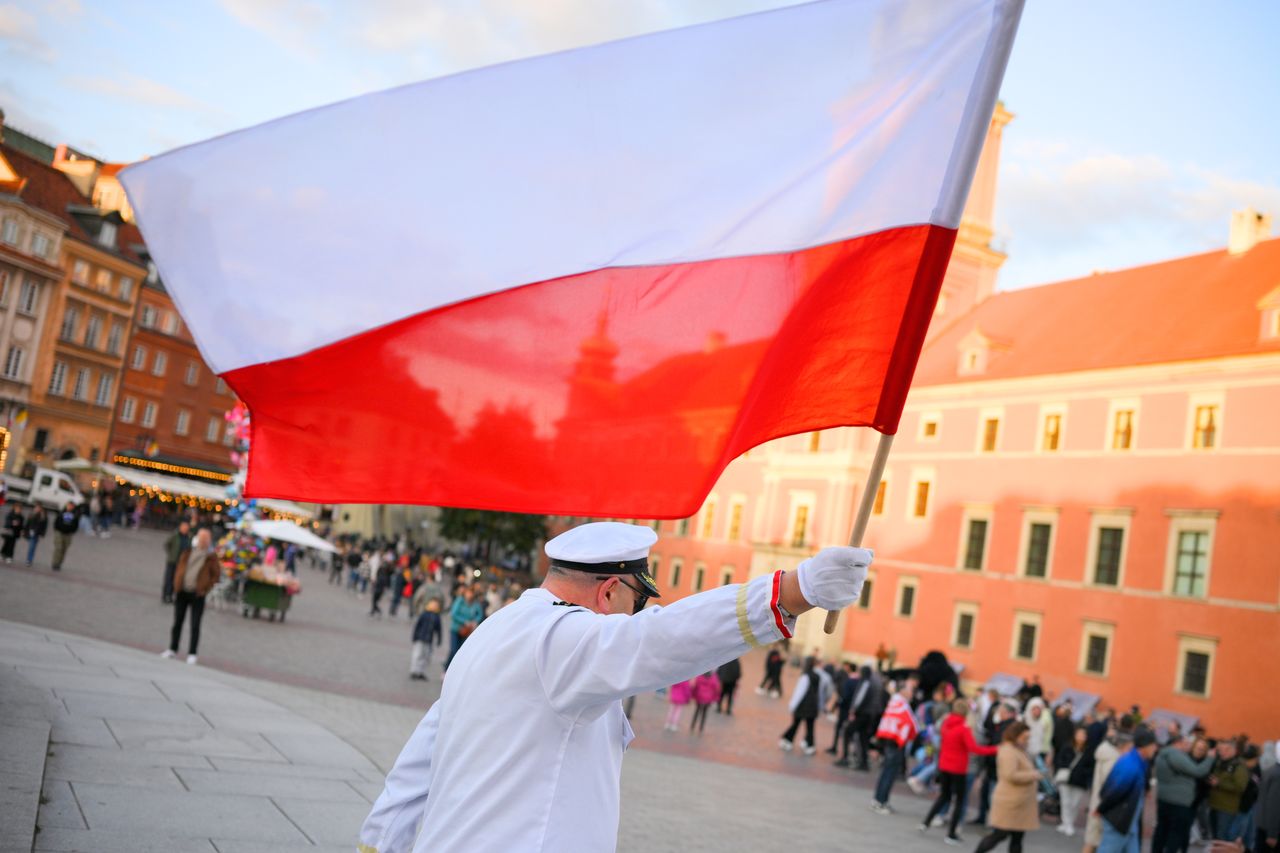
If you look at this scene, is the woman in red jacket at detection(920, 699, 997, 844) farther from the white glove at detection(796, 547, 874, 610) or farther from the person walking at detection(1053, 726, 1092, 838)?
the white glove at detection(796, 547, 874, 610)

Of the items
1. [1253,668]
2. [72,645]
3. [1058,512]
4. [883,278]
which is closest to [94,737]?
[72,645]

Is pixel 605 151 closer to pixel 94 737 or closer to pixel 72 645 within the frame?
pixel 94 737

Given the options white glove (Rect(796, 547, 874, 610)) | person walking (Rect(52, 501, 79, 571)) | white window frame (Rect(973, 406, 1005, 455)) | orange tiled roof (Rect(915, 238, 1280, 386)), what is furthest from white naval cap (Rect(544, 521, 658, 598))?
white window frame (Rect(973, 406, 1005, 455))

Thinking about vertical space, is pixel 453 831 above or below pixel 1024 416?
below

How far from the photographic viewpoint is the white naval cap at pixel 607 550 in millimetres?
3350

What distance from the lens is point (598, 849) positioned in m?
3.13

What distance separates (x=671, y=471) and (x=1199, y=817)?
20439 millimetres

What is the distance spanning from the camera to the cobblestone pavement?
29.4ft

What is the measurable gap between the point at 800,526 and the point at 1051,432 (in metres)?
16.0

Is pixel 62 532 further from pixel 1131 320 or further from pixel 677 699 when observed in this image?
pixel 1131 320

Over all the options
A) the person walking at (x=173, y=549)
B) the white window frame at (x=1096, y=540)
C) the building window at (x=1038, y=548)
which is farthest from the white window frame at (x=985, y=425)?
the person walking at (x=173, y=549)

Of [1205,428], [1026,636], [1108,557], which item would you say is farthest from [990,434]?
[1205,428]

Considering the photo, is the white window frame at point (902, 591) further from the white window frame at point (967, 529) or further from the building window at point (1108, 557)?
the building window at point (1108, 557)

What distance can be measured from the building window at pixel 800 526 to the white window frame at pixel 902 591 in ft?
24.7
